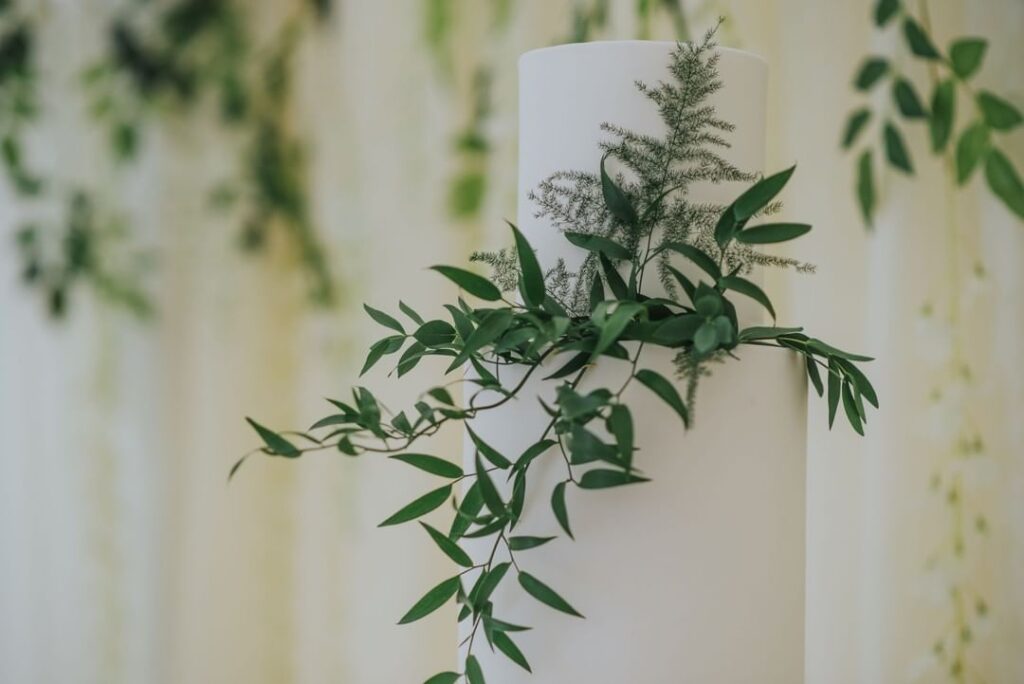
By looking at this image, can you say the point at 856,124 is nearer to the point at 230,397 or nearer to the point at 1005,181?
the point at 1005,181

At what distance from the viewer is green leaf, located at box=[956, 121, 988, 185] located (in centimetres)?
129

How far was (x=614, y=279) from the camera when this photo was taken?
62 cm

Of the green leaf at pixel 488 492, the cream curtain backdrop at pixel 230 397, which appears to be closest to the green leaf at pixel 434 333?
the green leaf at pixel 488 492

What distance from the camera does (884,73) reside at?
132cm

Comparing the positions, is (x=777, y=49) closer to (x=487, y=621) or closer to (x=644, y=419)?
(x=644, y=419)

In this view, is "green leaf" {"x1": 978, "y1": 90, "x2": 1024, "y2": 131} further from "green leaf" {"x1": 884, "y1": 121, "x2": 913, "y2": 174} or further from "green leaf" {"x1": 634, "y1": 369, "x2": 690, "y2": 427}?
"green leaf" {"x1": 634, "y1": 369, "x2": 690, "y2": 427}

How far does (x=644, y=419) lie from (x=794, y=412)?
0.12 metres

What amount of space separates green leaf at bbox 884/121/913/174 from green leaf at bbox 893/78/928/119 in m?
0.03

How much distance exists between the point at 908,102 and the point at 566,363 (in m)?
0.92

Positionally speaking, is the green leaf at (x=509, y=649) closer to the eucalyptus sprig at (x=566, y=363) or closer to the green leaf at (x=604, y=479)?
the eucalyptus sprig at (x=566, y=363)

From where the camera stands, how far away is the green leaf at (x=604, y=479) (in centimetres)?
56

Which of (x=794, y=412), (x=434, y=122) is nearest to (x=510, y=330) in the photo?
(x=794, y=412)

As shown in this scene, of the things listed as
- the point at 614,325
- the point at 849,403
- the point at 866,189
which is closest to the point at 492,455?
the point at 614,325

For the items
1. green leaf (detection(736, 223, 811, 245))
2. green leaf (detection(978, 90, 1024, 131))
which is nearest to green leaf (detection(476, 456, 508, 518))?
green leaf (detection(736, 223, 811, 245))
